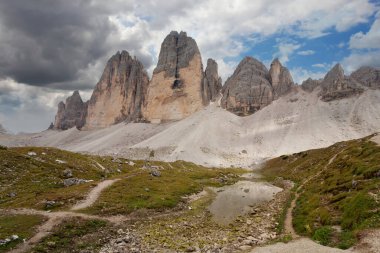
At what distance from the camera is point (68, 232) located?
127 feet

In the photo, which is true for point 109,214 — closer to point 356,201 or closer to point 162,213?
point 162,213

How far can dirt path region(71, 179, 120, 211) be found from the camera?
4969 centimetres

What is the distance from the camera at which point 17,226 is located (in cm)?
3866

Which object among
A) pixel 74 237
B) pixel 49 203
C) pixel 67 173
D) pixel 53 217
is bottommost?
pixel 74 237

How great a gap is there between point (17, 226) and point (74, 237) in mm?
6912

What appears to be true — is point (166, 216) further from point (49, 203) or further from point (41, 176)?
point (41, 176)

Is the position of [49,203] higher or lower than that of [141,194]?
higher

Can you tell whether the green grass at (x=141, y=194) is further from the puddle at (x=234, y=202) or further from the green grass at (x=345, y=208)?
the green grass at (x=345, y=208)

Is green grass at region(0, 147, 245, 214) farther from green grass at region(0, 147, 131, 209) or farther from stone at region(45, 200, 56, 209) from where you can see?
stone at region(45, 200, 56, 209)

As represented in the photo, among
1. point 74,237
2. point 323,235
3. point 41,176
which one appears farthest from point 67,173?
point 323,235

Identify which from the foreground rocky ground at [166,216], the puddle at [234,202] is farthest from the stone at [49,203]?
the puddle at [234,202]

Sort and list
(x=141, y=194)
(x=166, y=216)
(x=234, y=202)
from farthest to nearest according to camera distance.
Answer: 1. (x=234, y=202)
2. (x=141, y=194)
3. (x=166, y=216)

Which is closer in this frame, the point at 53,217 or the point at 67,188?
the point at 53,217

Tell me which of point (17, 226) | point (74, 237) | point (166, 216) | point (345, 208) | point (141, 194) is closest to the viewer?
point (74, 237)
